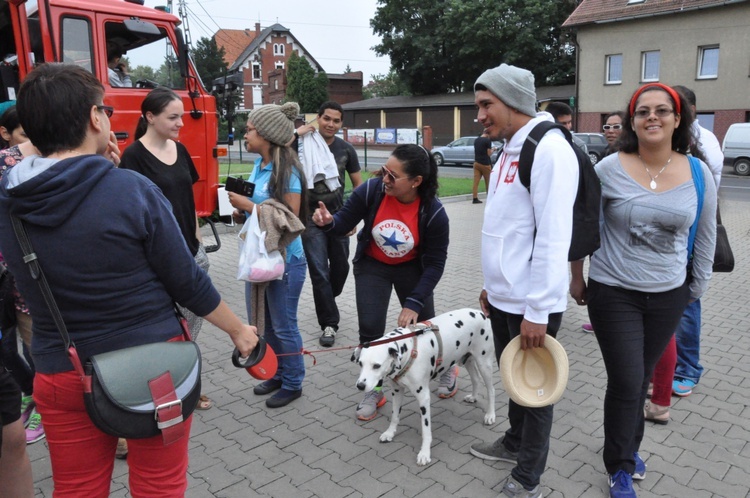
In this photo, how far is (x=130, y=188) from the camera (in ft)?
6.06

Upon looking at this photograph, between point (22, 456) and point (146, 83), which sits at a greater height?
point (146, 83)

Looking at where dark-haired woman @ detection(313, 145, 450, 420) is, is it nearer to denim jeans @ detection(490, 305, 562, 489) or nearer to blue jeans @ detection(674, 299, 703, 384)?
denim jeans @ detection(490, 305, 562, 489)

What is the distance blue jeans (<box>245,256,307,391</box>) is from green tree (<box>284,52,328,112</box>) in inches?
1910

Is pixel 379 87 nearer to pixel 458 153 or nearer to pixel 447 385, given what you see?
pixel 458 153

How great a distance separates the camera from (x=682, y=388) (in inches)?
165

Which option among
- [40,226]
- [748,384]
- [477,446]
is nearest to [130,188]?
[40,226]

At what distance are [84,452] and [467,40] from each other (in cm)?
4706

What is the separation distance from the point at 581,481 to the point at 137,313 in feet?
8.29

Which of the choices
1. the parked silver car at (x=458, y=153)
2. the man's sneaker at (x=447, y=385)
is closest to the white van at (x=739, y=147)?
the parked silver car at (x=458, y=153)

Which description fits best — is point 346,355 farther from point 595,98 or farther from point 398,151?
point 595,98

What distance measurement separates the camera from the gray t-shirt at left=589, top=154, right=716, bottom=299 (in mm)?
2834

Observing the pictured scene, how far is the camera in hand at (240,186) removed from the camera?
3.85 meters

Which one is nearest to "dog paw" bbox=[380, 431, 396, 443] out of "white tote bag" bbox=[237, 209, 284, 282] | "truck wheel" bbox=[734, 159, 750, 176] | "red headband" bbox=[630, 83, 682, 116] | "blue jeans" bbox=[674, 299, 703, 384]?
"white tote bag" bbox=[237, 209, 284, 282]

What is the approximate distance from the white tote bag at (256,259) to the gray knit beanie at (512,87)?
1716 millimetres
